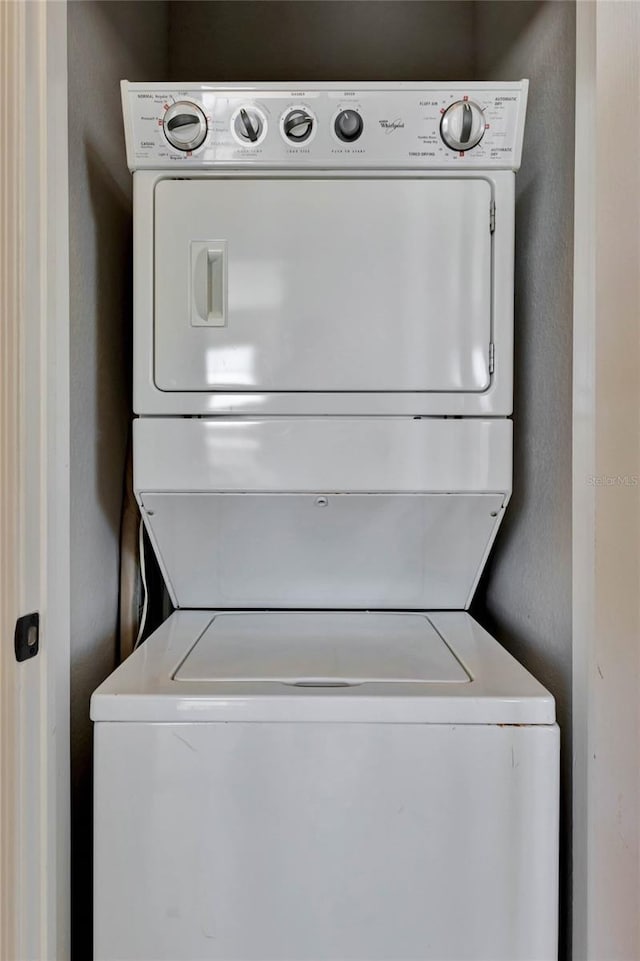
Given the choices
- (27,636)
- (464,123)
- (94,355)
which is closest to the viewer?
(27,636)

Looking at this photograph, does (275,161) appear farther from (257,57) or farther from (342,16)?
(342,16)

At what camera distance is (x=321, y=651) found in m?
1.14

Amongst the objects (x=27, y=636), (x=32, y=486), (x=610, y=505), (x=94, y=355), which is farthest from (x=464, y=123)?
(x=27, y=636)

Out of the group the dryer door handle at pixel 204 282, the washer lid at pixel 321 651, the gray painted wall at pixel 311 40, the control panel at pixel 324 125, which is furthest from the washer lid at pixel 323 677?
the gray painted wall at pixel 311 40

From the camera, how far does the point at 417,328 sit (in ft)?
3.83

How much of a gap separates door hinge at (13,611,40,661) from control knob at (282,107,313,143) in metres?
0.99

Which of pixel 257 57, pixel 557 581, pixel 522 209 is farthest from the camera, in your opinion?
pixel 257 57

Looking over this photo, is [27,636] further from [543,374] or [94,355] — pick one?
[543,374]

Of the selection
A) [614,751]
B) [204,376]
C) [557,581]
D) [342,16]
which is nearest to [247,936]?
[614,751]

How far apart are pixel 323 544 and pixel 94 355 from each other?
2.11 feet

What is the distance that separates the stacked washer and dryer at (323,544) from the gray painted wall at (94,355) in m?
0.12

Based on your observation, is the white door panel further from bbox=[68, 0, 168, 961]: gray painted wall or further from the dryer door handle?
the dryer door handle

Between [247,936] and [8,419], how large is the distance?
85 cm

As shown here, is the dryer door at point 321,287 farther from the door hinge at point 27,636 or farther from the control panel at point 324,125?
the door hinge at point 27,636
